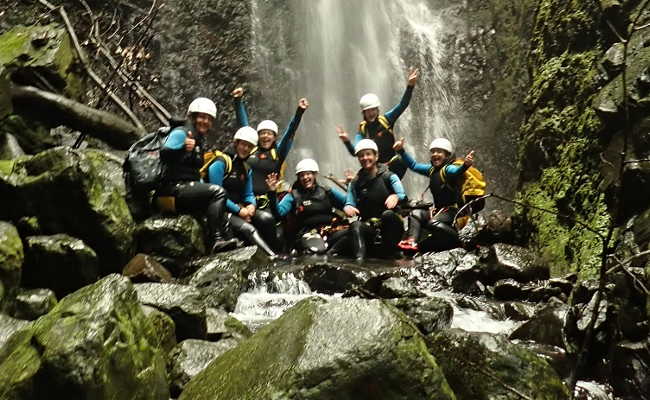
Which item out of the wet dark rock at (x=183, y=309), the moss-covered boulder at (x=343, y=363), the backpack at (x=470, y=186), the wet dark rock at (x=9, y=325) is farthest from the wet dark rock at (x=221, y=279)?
the backpack at (x=470, y=186)

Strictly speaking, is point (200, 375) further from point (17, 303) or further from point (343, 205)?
point (343, 205)

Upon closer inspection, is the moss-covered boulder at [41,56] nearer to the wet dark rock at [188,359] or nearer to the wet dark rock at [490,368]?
the wet dark rock at [188,359]

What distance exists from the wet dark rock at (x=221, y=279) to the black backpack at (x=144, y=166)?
1308 mm

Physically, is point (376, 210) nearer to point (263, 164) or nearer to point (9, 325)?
point (263, 164)

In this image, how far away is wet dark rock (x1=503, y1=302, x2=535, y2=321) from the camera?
267 inches

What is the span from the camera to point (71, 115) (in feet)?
30.3

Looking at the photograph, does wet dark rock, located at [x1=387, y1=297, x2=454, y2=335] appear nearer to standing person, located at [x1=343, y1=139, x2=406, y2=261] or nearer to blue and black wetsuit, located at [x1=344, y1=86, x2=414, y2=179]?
standing person, located at [x1=343, y1=139, x2=406, y2=261]

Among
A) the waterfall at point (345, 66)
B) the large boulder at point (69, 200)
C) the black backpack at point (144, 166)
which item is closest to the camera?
the large boulder at point (69, 200)

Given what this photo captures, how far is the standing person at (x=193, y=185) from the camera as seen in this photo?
328 inches

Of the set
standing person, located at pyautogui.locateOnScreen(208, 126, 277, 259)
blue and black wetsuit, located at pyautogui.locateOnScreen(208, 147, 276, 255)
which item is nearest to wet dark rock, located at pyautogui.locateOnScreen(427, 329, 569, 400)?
standing person, located at pyautogui.locateOnScreen(208, 126, 277, 259)

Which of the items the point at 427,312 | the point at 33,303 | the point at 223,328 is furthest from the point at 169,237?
the point at 427,312

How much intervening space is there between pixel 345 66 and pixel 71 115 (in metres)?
9.67

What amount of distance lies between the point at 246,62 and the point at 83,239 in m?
10.7

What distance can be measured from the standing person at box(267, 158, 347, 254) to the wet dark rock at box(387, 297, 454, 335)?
441cm
